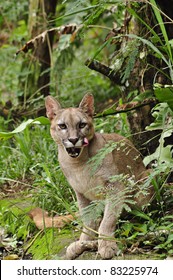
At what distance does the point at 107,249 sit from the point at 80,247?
0.32 metres

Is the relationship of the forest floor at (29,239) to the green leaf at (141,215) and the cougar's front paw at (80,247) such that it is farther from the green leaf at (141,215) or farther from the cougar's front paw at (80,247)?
the green leaf at (141,215)

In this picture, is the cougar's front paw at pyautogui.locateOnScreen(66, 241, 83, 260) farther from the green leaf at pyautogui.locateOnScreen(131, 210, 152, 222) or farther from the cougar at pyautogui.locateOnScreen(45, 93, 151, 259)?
the green leaf at pyautogui.locateOnScreen(131, 210, 152, 222)

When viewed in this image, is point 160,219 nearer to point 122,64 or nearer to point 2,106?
point 122,64

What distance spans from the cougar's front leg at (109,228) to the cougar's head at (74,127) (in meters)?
0.48

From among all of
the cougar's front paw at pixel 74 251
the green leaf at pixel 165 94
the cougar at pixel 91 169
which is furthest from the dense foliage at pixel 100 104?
the cougar's front paw at pixel 74 251

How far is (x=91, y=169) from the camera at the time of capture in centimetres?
569

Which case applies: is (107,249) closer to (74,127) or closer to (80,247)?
(80,247)

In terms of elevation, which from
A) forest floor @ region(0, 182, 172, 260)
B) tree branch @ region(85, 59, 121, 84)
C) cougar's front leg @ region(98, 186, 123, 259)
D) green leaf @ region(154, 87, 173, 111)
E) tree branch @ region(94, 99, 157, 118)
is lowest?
forest floor @ region(0, 182, 172, 260)

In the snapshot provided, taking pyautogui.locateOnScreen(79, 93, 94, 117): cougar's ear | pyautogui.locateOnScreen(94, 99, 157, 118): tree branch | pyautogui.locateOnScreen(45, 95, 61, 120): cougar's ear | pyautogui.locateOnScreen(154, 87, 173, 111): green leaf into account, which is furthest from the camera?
pyautogui.locateOnScreen(94, 99, 157, 118): tree branch

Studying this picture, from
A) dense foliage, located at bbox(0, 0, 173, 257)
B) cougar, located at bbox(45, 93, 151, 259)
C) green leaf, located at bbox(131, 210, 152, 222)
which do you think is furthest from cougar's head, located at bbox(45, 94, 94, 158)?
green leaf, located at bbox(131, 210, 152, 222)

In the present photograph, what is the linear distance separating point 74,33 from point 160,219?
3.23 m

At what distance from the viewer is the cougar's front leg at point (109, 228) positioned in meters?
5.28

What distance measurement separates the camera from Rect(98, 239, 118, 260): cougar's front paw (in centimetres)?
527

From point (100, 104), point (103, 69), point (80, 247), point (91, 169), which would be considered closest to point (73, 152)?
point (91, 169)
